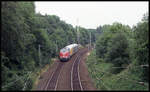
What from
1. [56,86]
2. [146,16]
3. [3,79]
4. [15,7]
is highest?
[15,7]

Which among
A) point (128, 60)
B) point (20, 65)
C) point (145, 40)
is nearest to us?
point (145, 40)

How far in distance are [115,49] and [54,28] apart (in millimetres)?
36551

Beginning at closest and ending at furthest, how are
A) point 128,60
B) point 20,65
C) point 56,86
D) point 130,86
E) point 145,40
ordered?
point 145,40
point 130,86
point 56,86
point 128,60
point 20,65

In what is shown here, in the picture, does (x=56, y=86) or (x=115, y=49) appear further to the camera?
(x=115, y=49)

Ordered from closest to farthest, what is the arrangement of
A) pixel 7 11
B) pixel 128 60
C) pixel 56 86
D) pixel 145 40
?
pixel 145 40
pixel 7 11
pixel 56 86
pixel 128 60

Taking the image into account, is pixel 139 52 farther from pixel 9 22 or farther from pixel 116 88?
pixel 9 22

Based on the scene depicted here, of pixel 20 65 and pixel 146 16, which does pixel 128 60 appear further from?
pixel 20 65

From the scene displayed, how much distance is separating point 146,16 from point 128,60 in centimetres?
810

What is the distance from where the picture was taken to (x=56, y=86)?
20.4m

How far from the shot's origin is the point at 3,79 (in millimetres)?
16484

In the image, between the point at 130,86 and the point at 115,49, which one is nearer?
the point at 130,86

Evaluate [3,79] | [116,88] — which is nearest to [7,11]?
[3,79]

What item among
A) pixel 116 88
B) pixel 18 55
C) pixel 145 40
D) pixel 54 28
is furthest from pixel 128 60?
pixel 54 28

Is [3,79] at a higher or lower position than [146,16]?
lower
